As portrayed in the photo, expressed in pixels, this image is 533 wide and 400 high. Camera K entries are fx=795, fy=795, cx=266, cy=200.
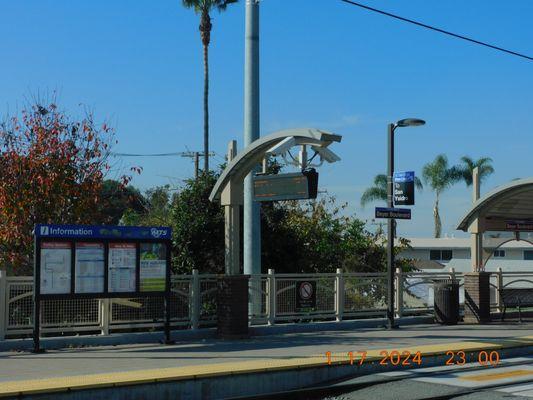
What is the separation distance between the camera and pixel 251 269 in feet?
66.6

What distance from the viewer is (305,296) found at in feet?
65.0

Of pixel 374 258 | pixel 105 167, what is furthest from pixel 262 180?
pixel 374 258

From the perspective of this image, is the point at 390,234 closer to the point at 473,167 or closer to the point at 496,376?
the point at 496,376

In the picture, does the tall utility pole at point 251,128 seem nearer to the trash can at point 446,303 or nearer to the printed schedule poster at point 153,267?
the printed schedule poster at point 153,267

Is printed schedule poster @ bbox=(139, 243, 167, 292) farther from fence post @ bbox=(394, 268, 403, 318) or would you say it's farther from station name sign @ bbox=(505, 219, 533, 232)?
station name sign @ bbox=(505, 219, 533, 232)

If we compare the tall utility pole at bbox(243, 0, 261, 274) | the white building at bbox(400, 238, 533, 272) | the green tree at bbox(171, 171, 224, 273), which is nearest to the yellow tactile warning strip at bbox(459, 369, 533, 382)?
the tall utility pole at bbox(243, 0, 261, 274)

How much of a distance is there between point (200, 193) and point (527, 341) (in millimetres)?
11105

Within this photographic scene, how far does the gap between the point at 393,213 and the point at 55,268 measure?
884 centimetres

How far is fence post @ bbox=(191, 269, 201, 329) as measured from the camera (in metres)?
17.8

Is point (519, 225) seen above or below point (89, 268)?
above

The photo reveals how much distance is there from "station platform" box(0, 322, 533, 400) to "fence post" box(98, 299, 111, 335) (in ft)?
1.83

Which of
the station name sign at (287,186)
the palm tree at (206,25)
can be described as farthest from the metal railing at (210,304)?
the palm tree at (206,25)

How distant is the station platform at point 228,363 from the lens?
11.0 metres
